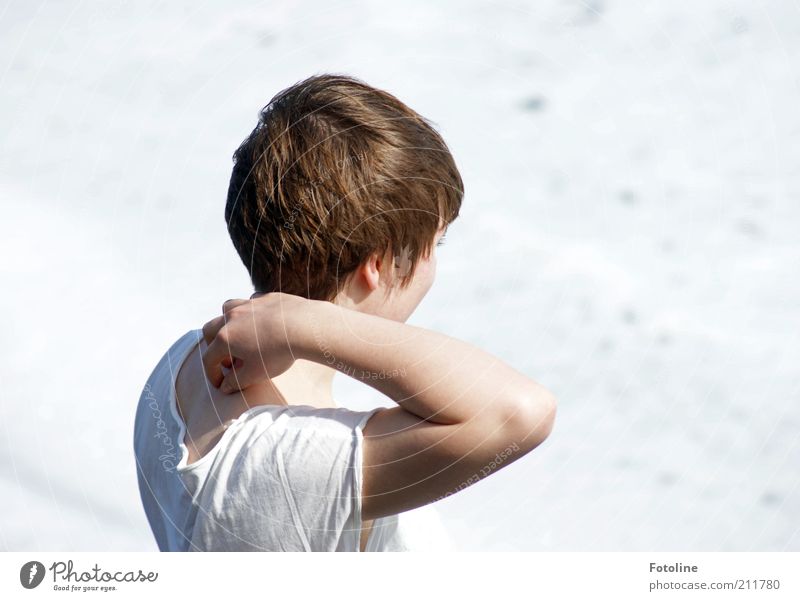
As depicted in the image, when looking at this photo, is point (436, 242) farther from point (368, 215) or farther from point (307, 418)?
point (307, 418)

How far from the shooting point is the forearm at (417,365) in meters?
0.67

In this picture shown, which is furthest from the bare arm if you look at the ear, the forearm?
the ear

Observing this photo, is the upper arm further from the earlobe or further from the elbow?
the earlobe

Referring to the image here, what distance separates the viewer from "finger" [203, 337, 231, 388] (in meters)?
0.75

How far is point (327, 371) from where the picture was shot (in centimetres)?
85

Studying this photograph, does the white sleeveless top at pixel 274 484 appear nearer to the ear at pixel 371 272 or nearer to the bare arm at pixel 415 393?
the bare arm at pixel 415 393

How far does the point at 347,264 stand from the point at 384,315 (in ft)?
0.22

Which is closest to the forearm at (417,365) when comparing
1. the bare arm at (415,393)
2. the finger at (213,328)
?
the bare arm at (415,393)

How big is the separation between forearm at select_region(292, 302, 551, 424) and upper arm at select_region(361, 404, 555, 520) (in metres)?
0.01

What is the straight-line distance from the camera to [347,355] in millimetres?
689

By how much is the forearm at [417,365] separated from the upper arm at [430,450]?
10 millimetres

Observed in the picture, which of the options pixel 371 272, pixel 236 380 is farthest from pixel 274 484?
pixel 371 272

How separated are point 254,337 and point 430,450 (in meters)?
0.18

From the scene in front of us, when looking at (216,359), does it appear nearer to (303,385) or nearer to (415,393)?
(303,385)
